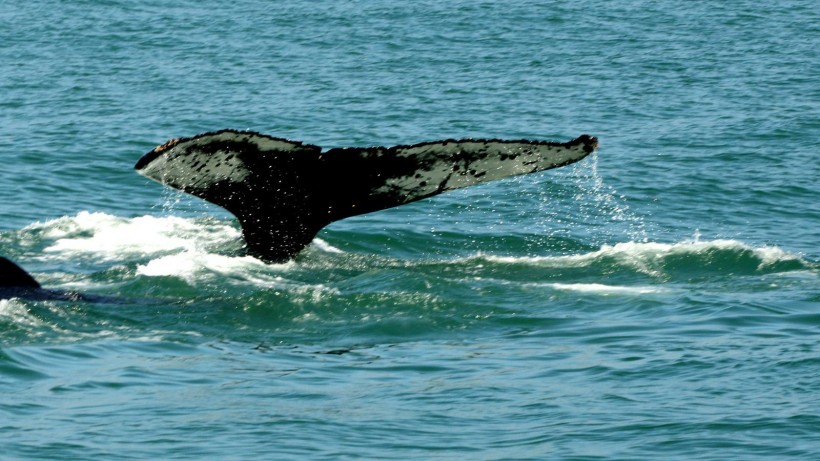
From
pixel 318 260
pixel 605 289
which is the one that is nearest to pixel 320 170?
pixel 318 260

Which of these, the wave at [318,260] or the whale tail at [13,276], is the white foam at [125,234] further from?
the whale tail at [13,276]

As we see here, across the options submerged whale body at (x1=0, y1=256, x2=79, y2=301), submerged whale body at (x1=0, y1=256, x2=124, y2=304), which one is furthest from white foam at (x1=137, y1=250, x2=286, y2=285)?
submerged whale body at (x1=0, y1=256, x2=79, y2=301)

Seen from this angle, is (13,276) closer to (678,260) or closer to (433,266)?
(433,266)

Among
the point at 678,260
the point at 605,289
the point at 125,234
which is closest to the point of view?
the point at 605,289

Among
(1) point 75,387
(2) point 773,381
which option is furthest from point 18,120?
(2) point 773,381

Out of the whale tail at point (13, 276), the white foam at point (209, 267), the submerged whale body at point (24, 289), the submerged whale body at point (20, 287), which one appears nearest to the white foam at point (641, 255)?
the white foam at point (209, 267)

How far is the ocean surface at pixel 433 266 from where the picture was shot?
976 centimetres

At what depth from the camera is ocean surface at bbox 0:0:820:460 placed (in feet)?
32.0

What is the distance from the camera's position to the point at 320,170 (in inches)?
485

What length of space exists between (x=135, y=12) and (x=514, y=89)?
453 inches

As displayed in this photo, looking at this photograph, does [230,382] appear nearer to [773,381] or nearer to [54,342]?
[54,342]

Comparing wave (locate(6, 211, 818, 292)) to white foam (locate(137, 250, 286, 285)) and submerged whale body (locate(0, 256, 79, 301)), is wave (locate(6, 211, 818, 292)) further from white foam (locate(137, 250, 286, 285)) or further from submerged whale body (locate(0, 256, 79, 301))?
submerged whale body (locate(0, 256, 79, 301))

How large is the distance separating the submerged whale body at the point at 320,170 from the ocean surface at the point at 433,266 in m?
0.75

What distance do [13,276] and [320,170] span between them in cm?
245
